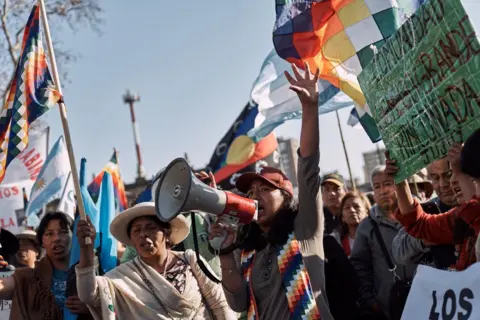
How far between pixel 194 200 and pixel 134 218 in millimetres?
1296

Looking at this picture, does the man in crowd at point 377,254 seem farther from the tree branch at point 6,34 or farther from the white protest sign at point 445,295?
the tree branch at point 6,34

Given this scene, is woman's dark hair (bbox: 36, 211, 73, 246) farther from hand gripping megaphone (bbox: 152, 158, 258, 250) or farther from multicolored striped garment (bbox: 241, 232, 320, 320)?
multicolored striped garment (bbox: 241, 232, 320, 320)

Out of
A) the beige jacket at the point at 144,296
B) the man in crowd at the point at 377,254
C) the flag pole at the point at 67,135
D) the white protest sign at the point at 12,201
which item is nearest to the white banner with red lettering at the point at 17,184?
the white protest sign at the point at 12,201

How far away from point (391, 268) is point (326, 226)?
210cm

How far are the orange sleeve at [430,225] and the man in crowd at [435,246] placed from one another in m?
0.18

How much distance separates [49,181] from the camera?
7812 millimetres

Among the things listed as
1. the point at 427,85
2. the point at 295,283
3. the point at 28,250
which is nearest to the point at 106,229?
the point at 28,250

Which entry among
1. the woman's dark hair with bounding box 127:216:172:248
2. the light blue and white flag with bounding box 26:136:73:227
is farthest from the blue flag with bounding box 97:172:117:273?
the light blue and white flag with bounding box 26:136:73:227

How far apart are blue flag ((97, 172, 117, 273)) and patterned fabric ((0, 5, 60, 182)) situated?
0.98 meters

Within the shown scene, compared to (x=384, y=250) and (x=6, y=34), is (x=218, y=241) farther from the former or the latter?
(x=6, y=34)

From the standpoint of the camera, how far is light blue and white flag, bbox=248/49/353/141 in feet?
18.5

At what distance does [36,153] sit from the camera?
9.04 metres

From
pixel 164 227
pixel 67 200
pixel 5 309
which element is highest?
pixel 67 200

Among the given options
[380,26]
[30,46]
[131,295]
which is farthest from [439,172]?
[30,46]
